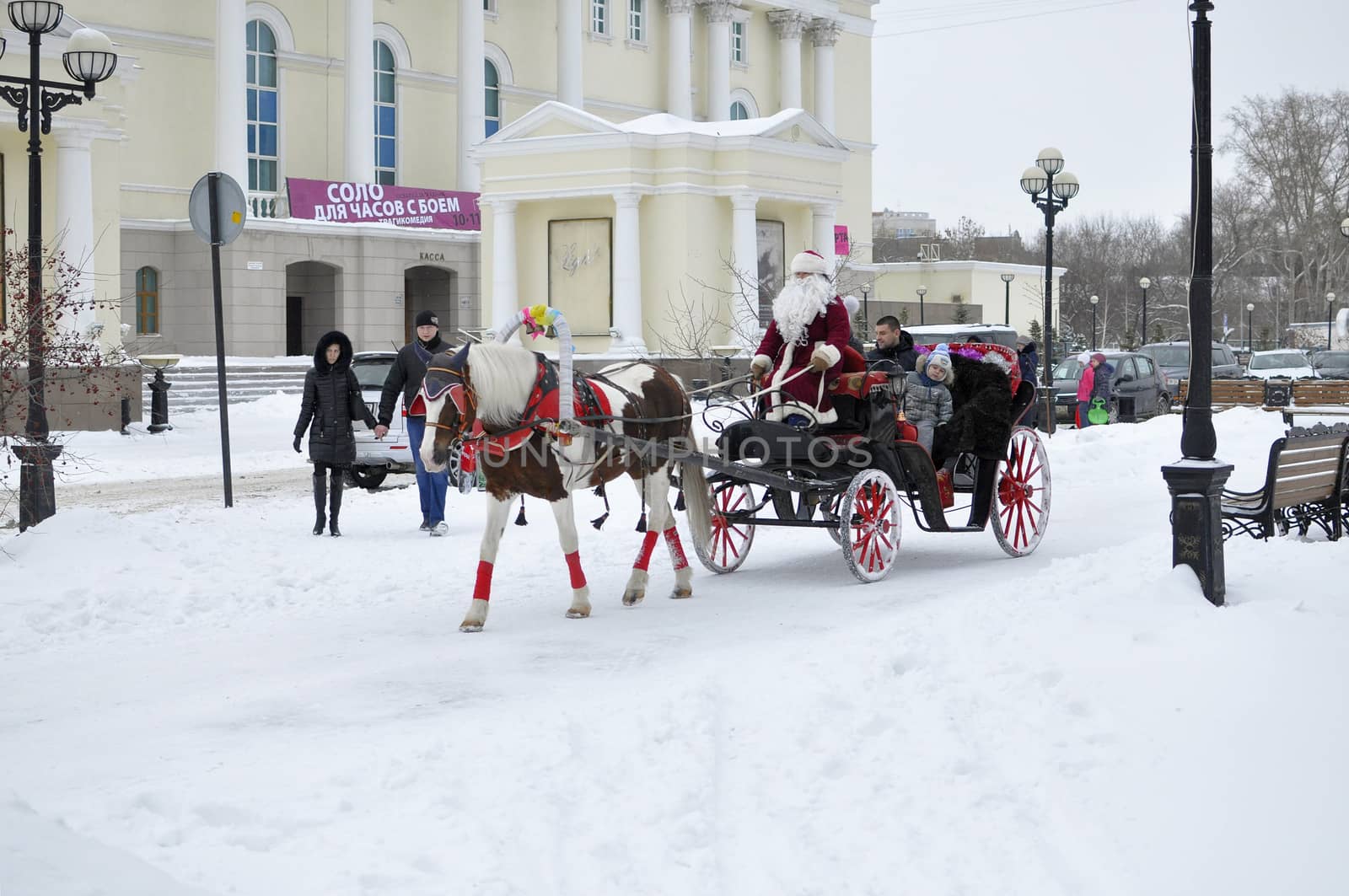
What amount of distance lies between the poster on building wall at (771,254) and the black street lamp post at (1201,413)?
24959 mm

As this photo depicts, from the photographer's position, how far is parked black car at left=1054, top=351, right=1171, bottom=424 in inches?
1298

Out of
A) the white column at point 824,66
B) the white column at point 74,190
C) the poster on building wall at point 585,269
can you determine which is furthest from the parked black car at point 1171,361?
the white column at point 824,66

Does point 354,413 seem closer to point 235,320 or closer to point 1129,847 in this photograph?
point 1129,847

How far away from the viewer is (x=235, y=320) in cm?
4016

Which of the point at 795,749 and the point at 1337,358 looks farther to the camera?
the point at 1337,358

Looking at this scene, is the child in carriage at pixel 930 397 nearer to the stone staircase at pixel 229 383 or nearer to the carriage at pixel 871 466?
the carriage at pixel 871 466

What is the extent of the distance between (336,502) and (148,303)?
97.3 feet

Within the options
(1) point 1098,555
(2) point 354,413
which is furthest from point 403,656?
(2) point 354,413

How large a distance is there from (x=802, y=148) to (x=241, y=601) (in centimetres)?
2597

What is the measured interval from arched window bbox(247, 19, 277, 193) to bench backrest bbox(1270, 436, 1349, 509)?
3798cm

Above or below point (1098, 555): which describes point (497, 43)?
above

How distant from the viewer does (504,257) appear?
32.4 metres

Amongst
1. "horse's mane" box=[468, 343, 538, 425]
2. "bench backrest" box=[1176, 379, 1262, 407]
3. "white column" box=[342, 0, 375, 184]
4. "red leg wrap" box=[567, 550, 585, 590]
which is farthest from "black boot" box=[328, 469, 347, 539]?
"white column" box=[342, 0, 375, 184]

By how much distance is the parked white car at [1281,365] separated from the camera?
48256mm
